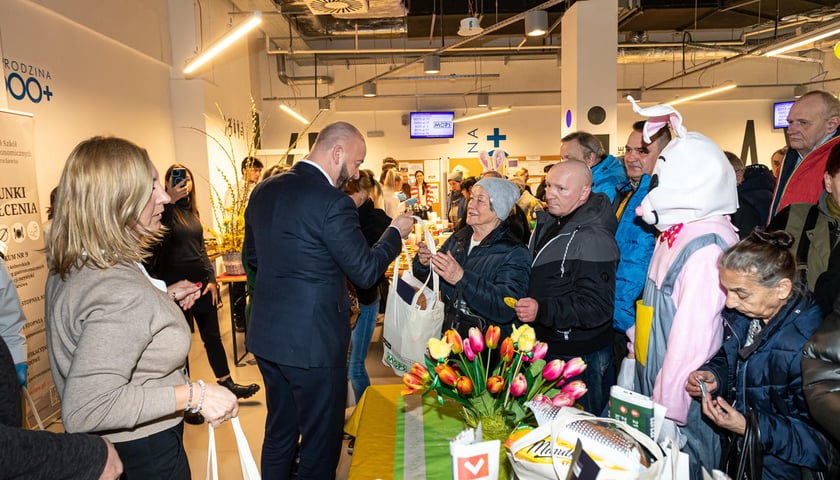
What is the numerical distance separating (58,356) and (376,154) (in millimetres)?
11744

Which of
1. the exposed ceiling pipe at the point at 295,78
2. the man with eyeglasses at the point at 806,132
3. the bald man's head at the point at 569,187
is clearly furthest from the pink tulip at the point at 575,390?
the exposed ceiling pipe at the point at 295,78

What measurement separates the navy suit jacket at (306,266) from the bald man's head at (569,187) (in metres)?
0.83

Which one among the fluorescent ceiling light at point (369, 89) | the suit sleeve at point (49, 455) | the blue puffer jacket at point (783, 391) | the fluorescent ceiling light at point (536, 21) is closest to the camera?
the suit sleeve at point (49, 455)

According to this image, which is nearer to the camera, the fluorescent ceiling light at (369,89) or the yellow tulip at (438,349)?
the yellow tulip at (438,349)

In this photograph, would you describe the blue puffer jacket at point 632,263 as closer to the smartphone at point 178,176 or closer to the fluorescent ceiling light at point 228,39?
the smartphone at point 178,176

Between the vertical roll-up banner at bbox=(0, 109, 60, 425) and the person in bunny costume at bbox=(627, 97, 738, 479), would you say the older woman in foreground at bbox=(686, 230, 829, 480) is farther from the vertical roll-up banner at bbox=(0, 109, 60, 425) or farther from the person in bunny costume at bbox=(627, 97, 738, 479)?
the vertical roll-up banner at bbox=(0, 109, 60, 425)

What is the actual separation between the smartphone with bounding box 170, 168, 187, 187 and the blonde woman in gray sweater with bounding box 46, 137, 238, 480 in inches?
92.3

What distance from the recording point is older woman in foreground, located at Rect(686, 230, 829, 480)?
1354 mm

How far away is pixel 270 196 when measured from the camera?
2.05 metres

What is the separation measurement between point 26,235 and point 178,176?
1.14 meters

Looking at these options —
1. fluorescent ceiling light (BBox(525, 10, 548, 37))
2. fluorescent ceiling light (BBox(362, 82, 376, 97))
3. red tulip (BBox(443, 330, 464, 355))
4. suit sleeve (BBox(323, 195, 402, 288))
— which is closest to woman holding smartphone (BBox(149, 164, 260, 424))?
suit sleeve (BBox(323, 195, 402, 288))

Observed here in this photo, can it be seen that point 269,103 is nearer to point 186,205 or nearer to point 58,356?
point 186,205

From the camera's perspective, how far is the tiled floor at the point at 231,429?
3.02 meters

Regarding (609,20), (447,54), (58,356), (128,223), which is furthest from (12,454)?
(447,54)
